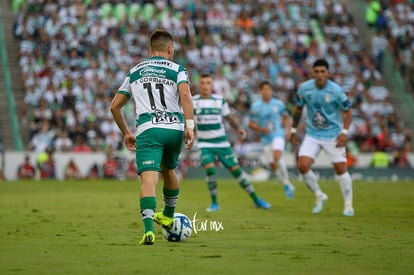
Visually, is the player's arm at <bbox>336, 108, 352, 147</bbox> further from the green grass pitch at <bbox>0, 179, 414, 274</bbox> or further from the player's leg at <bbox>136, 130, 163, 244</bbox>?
the player's leg at <bbox>136, 130, 163, 244</bbox>

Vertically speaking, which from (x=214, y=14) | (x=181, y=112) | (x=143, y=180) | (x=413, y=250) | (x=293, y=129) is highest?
(x=214, y=14)

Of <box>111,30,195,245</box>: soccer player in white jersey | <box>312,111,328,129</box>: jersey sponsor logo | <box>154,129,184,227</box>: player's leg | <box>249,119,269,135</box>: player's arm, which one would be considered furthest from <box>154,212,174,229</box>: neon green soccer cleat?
<box>249,119,269,135</box>: player's arm

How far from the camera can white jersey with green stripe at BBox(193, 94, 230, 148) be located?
65.4 ft

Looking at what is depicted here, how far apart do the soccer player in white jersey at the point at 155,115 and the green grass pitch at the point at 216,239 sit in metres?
0.77

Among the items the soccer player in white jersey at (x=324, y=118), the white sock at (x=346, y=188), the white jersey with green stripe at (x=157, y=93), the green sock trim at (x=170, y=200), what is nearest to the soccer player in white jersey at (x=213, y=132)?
the soccer player in white jersey at (x=324, y=118)

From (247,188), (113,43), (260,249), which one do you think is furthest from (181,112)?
(113,43)

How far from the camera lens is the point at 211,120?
19953mm

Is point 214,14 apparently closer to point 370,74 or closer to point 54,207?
point 370,74

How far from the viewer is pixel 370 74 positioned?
43.3m

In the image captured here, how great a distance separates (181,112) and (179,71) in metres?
0.56

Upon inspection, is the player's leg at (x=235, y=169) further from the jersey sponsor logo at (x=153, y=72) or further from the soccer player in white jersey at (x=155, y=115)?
the jersey sponsor logo at (x=153, y=72)

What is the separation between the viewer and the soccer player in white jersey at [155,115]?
11.5 metres

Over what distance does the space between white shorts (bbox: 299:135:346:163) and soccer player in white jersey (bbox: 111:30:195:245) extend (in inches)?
241

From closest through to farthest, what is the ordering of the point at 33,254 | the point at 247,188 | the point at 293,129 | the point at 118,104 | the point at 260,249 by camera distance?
the point at 33,254
the point at 260,249
the point at 118,104
the point at 293,129
the point at 247,188
